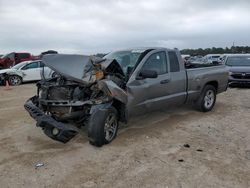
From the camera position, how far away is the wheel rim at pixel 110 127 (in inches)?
244

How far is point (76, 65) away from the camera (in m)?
6.37

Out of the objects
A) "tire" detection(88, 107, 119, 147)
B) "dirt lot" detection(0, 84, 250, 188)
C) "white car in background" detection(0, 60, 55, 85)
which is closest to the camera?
"dirt lot" detection(0, 84, 250, 188)

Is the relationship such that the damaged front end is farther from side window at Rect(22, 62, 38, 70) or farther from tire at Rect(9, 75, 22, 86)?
side window at Rect(22, 62, 38, 70)

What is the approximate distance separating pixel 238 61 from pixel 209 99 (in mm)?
7549

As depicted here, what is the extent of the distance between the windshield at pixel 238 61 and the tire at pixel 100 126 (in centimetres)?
1134

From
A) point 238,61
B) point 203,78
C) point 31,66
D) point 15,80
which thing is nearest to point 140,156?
point 203,78

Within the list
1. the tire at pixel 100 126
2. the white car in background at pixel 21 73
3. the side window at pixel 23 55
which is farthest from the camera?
the side window at pixel 23 55

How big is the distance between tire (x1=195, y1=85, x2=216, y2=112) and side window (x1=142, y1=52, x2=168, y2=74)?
1944mm

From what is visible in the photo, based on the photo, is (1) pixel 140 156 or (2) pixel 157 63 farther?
(2) pixel 157 63

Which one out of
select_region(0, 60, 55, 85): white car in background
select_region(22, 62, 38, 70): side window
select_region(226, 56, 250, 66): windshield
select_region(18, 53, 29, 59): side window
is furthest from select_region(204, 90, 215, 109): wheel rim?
select_region(18, 53, 29, 59): side window

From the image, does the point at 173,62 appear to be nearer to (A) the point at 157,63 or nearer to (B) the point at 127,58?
(A) the point at 157,63

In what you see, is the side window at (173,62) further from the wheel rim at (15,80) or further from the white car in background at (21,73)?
the wheel rim at (15,80)

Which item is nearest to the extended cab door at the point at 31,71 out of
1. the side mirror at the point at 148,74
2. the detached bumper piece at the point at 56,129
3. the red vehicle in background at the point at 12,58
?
the red vehicle in background at the point at 12,58

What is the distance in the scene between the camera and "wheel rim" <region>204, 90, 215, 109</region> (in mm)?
9406
